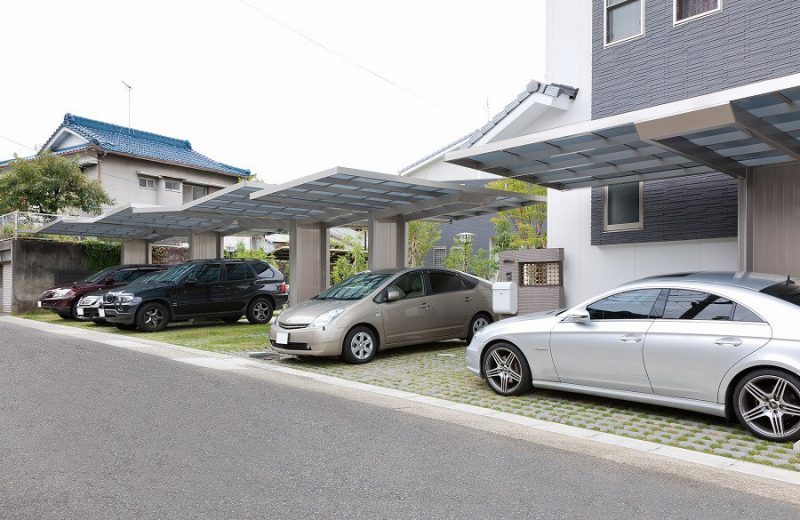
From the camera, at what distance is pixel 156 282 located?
50.6 feet

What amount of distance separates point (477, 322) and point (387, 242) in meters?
3.68

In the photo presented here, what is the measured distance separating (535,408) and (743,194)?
15.8 feet

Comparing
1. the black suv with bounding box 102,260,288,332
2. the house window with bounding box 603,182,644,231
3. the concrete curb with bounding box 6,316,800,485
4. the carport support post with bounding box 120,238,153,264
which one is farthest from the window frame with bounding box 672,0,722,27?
the carport support post with bounding box 120,238,153,264

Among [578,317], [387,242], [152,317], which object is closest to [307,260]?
[387,242]

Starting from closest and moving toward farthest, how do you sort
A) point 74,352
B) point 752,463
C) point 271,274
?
point 752,463, point 74,352, point 271,274

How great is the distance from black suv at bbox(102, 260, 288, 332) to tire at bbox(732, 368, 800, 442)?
12.7 meters

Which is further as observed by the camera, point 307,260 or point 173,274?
point 307,260

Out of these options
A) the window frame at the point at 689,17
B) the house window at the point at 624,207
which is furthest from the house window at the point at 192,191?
the window frame at the point at 689,17

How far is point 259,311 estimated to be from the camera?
55.1ft

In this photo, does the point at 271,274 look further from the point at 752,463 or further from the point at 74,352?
the point at 752,463

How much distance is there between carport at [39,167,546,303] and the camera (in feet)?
38.7

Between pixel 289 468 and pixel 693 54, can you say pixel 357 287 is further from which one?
pixel 693 54

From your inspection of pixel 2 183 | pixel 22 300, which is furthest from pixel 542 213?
pixel 2 183

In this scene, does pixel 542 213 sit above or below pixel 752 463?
above
